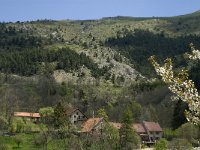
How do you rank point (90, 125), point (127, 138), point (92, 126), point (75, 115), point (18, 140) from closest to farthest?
point (127, 138) < point (18, 140) < point (92, 126) < point (90, 125) < point (75, 115)

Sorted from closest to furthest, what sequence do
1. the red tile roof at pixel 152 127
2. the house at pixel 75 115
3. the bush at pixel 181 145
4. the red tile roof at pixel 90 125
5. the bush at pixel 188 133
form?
the bush at pixel 181 145, the bush at pixel 188 133, the red tile roof at pixel 90 125, the red tile roof at pixel 152 127, the house at pixel 75 115

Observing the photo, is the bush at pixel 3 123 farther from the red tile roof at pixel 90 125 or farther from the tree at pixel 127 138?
the tree at pixel 127 138

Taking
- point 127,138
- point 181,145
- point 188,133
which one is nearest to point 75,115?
point 188,133

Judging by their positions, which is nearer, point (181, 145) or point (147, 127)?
point (181, 145)

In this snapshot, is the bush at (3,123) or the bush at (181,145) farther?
the bush at (3,123)

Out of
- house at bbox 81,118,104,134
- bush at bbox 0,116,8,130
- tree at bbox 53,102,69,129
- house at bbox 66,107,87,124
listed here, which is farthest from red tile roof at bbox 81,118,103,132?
house at bbox 66,107,87,124

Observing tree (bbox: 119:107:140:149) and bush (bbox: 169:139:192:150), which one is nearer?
bush (bbox: 169:139:192:150)

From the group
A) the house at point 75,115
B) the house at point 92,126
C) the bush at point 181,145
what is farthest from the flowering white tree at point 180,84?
the house at point 75,115

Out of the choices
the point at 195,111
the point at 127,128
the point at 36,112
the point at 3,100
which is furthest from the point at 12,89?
the point at 195,111

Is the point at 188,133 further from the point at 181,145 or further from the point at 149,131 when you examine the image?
the point at 149,131

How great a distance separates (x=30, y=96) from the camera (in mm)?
188625

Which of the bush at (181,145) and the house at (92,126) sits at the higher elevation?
the house at (92,126)

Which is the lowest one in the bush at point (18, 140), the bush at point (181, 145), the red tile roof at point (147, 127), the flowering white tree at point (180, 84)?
the bush at point (18, 140)

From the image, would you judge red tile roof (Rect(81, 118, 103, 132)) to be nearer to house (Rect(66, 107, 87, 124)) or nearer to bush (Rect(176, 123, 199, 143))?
bush (Rect(176, 123, 199, 143))
